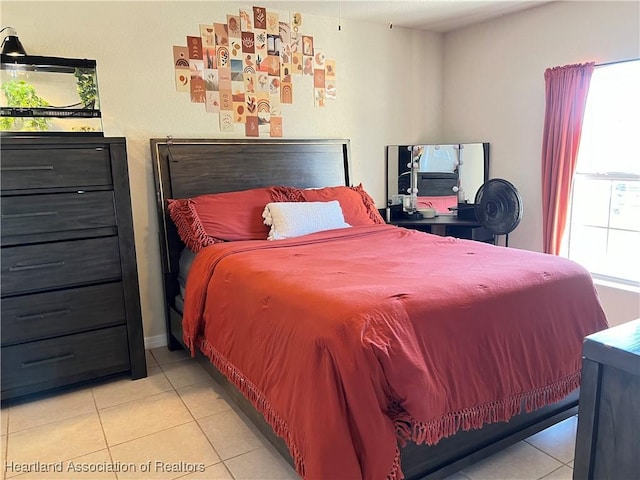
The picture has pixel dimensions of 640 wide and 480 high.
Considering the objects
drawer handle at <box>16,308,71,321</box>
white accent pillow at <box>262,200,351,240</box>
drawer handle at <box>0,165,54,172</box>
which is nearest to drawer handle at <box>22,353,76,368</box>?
drawer handle at <box>16,308,71,321</box>

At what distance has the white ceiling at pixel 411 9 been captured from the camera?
3.38 m

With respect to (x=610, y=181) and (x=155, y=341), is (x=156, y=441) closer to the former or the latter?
(x=155, y=341)

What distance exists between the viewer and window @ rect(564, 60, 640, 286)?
3.17 metres

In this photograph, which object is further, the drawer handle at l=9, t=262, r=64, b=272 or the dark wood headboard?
the dark wood headboard

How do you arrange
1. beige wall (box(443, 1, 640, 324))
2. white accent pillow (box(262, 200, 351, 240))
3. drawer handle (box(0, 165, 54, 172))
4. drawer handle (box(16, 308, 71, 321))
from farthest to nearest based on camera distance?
beige wall (box(443, 1, 640, 324))
white accent pillow (box(262, 200, 351, 240))
drawer handle (box(16, 308, 71, 321))
drawer handle (box(0, 165, 54, 172))

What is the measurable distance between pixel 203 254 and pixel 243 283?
2.07 feet

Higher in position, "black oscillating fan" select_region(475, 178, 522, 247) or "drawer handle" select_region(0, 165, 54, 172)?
"drawer handle" select_region(0, 165, 54, 172)

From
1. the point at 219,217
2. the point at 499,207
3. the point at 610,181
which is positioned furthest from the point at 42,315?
the point at 610,181

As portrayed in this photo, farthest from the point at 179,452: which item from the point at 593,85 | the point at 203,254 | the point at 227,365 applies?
the point at 593,85

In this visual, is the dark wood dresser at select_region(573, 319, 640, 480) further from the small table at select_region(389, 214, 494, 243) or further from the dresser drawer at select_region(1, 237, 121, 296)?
the small table at select_region(389, 214, 494, 243)

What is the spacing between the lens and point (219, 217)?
9.66 feet

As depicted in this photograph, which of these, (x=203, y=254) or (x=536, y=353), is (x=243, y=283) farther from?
(x=536, y=353)

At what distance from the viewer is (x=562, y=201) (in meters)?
3.41

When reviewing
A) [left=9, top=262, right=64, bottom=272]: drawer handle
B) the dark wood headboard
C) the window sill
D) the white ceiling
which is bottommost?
the window sill
